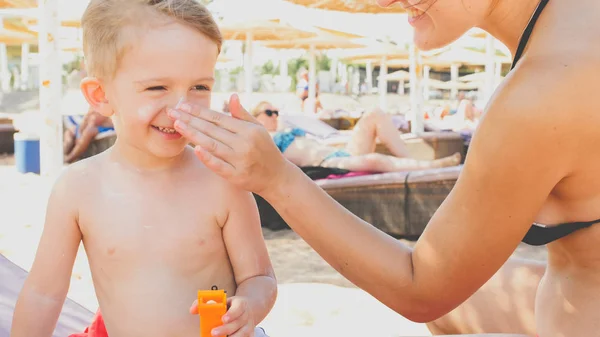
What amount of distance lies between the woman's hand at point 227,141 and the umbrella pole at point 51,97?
4666 mm

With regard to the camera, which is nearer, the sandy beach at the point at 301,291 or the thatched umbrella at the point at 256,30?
the sandy beach at the point at 301,291

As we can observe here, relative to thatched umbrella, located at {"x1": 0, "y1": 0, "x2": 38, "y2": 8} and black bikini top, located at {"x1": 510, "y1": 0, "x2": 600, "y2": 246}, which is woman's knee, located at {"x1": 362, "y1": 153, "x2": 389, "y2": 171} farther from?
black bikini top, located at {"x1": 510, "y1": 0, "x2": 600, "y2": 246}

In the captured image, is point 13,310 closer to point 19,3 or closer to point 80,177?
point 80,177

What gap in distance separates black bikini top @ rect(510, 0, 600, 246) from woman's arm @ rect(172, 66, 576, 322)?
108 mm

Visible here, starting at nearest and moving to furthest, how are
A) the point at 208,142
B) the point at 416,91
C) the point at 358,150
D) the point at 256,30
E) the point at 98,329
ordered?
the point at 208,142
the point at 98,329
the point at 358,150
the point at 416,91
the point at 256,30

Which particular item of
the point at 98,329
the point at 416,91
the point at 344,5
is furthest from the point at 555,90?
the point at 416,91

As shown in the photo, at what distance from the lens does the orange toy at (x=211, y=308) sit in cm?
118

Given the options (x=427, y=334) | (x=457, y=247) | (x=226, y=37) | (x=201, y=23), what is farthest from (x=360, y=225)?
(x=226, y=37)

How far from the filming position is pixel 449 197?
4.93ft

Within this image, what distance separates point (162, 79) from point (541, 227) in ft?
3.47

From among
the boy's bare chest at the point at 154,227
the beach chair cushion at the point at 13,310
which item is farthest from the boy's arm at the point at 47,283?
the beach chair cushion at the point at 13,310

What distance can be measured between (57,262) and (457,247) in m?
1.17

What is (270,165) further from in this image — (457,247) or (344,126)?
(344,126)

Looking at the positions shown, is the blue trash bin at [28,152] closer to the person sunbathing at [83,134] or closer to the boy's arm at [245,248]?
the person sunbathing at [83,134]
